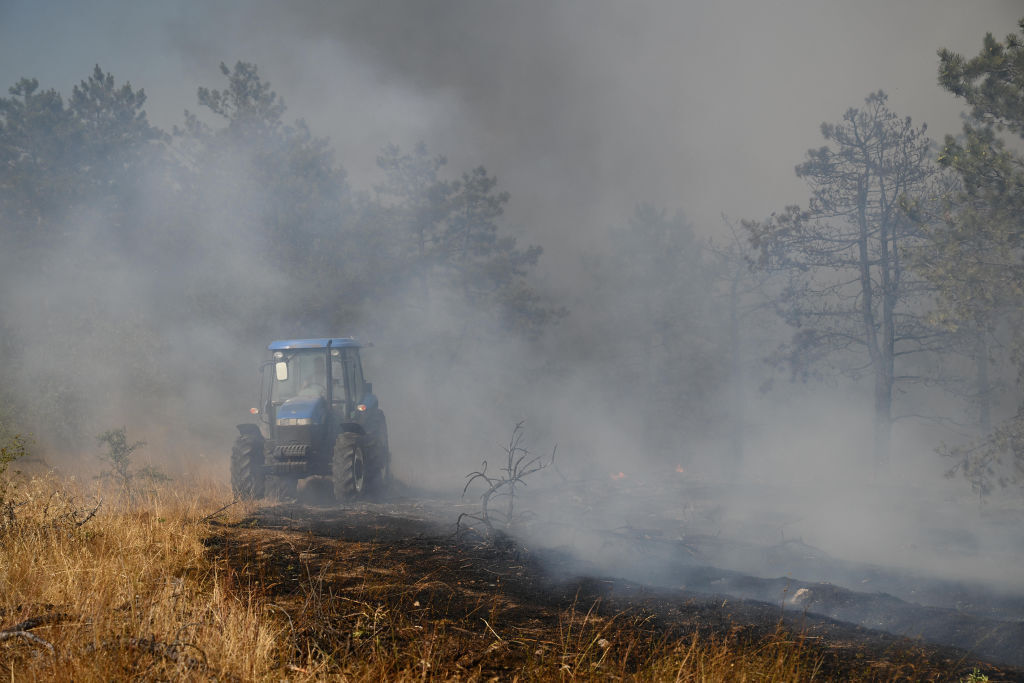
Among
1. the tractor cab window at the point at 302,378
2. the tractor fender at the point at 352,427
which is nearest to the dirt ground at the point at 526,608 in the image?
the tractor fender at the point at 352,427

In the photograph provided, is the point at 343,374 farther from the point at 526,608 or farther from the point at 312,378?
the point at 526,608

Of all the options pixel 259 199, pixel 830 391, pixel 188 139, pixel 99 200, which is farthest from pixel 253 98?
pixel 830 391

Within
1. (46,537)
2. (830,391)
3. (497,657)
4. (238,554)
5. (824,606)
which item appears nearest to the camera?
(497,657)

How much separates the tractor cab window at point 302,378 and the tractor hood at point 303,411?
0.35 metres

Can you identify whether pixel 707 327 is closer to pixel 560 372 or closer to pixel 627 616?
pixel 560 372

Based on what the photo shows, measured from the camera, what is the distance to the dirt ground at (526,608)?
182 inches

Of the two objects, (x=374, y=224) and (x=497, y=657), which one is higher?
(x=374, y=224)

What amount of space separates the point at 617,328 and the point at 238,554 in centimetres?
3603

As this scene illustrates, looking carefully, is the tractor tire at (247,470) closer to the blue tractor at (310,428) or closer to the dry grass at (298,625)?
the blue tractor at (310,428)

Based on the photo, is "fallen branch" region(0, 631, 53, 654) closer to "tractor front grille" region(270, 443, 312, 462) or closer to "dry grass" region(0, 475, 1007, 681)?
"dry grass" region(0, 475, 1007, 681)

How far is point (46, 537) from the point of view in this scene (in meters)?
6.33

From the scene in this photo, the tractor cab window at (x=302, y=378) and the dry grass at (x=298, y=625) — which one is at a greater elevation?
the tractor cab window at (x=302, y=378)

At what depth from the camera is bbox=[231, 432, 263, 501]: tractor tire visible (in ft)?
39.5

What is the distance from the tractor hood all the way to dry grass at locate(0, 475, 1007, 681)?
17.5 ft
